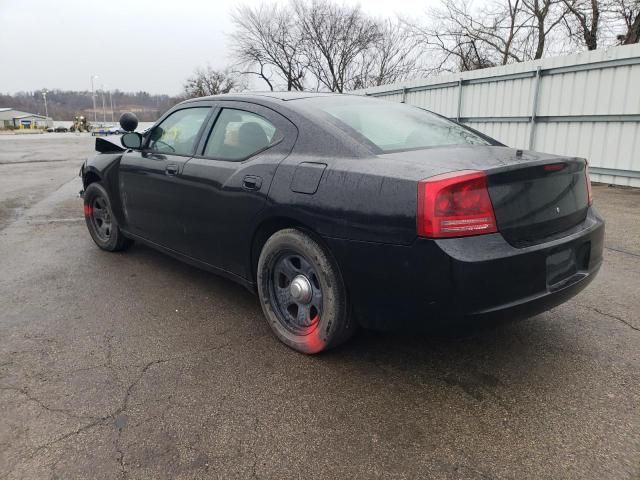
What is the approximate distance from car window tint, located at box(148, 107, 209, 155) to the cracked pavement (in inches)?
44.8

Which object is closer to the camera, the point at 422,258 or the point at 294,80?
the point at 422,258

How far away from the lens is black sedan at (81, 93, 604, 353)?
2.19m

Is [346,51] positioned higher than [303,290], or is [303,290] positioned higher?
[346,51]

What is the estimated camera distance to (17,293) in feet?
12.7

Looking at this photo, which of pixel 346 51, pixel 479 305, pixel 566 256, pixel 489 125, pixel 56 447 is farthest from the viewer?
pixel 346 51

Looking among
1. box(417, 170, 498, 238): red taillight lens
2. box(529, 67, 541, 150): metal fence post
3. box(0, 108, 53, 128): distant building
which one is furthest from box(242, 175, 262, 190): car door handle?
box(0, 108, 53, 128): distant building

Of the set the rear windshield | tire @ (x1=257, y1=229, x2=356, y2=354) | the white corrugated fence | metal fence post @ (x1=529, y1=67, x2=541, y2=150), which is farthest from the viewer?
metal fence post @ (x1=529, y1=67, x2=541, y2=150)

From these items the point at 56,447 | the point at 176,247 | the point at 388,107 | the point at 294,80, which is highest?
the point at 294,80

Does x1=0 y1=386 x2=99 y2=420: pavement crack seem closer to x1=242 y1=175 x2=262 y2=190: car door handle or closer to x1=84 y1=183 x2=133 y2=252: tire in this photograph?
x1=242 y1=175 x2=262 y2=190: car door handle

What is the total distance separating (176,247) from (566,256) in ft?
8.65

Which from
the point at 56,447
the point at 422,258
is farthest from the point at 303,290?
the point at 56,447

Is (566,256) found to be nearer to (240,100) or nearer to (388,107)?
(388,107)

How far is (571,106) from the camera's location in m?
8.98

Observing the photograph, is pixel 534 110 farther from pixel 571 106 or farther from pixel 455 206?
pixel 455 206
